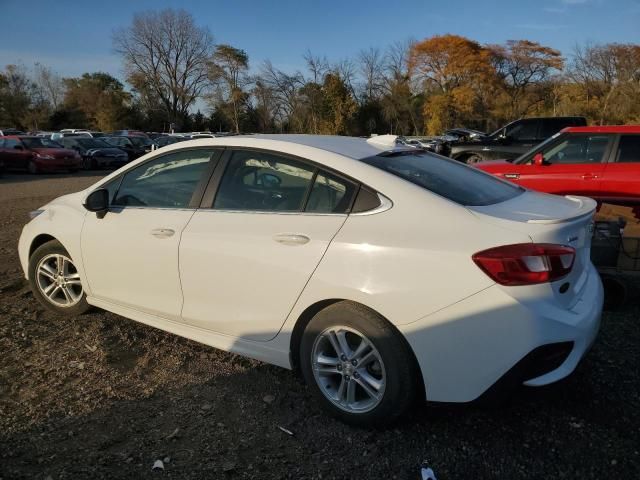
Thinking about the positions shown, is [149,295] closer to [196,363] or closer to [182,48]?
[196,363]

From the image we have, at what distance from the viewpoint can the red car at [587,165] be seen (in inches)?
258

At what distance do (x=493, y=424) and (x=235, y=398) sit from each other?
150 centimetres

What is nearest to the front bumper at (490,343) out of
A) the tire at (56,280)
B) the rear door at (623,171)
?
the tire at (56,280)

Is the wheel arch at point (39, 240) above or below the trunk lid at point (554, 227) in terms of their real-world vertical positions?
below

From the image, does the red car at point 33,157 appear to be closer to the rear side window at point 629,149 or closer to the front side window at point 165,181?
the front side window at point 165,181

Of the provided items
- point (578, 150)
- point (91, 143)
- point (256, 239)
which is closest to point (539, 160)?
point (578, 150)

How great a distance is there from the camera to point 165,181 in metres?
3.69

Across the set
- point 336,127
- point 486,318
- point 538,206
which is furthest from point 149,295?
point 336,127

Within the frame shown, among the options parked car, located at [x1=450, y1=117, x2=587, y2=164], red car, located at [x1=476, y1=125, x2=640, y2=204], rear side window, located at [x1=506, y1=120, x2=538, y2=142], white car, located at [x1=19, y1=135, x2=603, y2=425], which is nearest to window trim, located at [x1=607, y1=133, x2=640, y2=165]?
red car, located at [x1=476, y1=125, x2=640, y2=204]

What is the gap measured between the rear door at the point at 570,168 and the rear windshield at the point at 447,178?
154 inches

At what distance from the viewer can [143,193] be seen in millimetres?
3762

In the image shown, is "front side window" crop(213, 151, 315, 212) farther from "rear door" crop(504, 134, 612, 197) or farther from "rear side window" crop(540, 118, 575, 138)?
"rear side window" crop(540, 118, 575, 138)

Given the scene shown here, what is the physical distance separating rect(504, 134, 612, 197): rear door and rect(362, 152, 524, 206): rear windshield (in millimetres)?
3916

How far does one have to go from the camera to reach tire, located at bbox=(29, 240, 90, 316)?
13.9 feet
